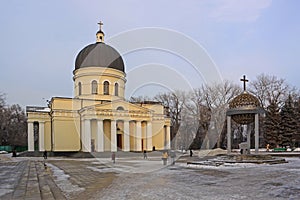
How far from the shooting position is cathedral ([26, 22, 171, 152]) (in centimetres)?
4369

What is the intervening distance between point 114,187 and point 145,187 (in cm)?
125

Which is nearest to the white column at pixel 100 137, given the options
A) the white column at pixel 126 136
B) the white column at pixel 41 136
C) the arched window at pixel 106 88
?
the white column at pixel 126 136

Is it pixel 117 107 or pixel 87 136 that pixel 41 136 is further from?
pixel 117 107

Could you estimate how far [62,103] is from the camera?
46750 millimetres

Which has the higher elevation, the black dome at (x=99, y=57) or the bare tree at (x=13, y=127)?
the black dome at (x=99, y=57)

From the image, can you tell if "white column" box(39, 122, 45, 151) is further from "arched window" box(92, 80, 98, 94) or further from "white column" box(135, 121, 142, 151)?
"white column" box(135, 121, 142, 151)

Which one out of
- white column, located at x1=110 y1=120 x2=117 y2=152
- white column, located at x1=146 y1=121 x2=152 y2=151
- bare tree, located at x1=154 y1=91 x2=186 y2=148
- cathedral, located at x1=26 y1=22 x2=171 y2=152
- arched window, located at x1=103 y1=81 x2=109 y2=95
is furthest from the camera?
bare tree, located at x1=154 y1=91 x2=186 y2=148

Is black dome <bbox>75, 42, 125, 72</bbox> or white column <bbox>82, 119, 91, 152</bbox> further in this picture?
black dome <bbox>75, 42, 125, 72</bbox>

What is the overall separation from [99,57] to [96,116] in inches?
438

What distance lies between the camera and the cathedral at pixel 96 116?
143 ft

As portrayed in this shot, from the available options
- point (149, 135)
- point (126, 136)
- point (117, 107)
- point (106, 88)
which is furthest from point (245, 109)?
point (106, 88)

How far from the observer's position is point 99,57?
48438 millimetres

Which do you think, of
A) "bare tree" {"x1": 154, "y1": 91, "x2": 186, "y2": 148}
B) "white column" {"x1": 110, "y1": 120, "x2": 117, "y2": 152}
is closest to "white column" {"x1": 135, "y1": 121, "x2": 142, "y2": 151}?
"white column" {"x1": 110, "y1": 120, "x2": 117, "y2": 152}

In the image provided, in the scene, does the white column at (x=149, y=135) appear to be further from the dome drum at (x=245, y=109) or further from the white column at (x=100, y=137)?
the dome drum at (x=245, y=109)
